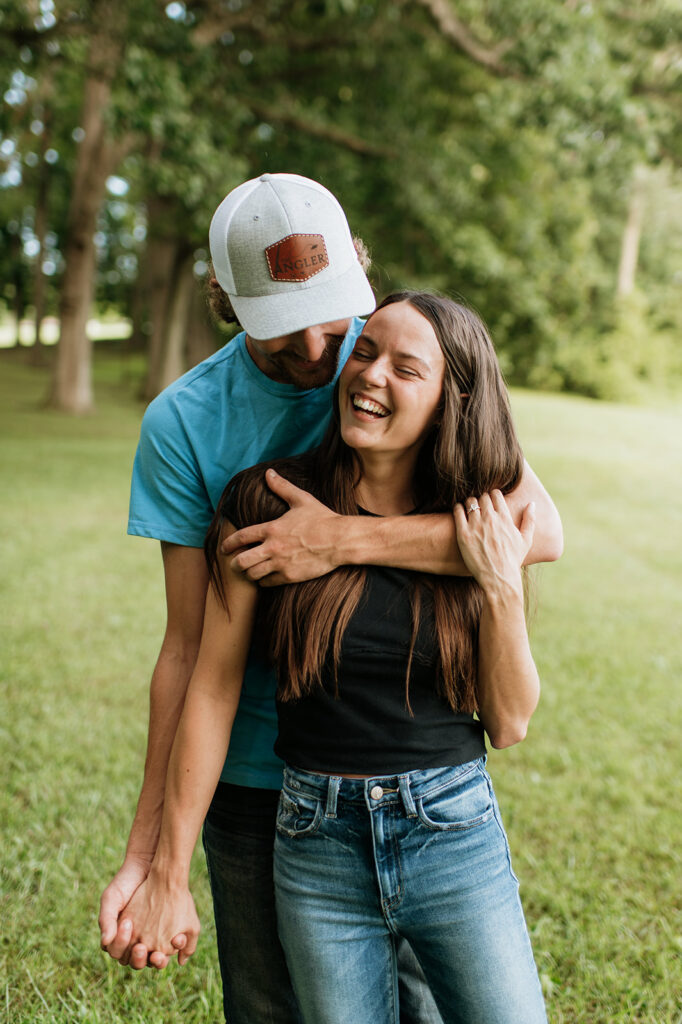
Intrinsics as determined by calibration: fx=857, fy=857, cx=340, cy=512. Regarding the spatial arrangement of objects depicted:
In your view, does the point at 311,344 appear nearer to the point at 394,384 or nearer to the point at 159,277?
the point at 394,384

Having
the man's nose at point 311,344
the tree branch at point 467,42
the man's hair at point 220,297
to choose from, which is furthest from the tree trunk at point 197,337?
the man's nose at point 311,344

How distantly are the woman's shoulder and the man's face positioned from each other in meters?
0.26

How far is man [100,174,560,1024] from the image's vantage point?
1939mm

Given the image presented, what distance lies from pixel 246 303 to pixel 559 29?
39.2ft

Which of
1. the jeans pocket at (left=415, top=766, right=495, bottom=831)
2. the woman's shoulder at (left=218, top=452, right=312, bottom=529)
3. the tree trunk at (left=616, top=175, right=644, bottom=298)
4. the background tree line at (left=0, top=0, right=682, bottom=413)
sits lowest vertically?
the jeans pocket at (left=415, top=766, right=495, bottom=831)

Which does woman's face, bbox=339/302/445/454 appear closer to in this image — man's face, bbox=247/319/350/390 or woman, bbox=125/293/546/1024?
woman, bbox=125/293/546/1024

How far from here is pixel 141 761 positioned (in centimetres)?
471

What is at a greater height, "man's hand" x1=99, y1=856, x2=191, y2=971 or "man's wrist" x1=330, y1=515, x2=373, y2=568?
"man's wrist" x1=330, y1=515, x2=373, y2=568

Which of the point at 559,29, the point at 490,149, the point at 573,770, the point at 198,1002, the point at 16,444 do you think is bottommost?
the point at 198,1002

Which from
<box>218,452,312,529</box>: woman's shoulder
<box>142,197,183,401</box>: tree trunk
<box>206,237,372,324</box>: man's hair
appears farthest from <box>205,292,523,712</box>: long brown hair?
<box>142,197,183,401</box>: tree trunk

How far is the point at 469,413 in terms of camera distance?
78.5 inches

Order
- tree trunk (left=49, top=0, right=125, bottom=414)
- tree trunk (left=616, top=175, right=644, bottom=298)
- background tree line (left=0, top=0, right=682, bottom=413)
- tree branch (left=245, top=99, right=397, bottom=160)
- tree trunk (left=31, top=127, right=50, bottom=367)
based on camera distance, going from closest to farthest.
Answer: background tree line (left=0, top=0, right=682, bottom=413) < tree branch (left=245, top=99, right=397, bottom=160) < tree trunk (left=49, top=0, right=125, bottom=414) < tree trunk (left=31, top=127, right=50, bottom=367) < tree trunk (left=616, top=175, right=644, bottom=298)

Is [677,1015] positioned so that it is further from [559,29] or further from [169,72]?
[559,29]

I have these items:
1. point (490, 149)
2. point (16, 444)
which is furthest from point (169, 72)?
point (490, 149)
